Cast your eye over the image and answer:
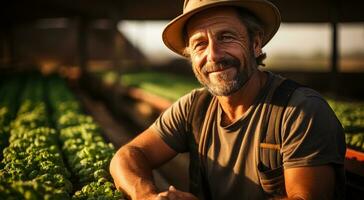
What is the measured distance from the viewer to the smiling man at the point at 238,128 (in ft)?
7.80

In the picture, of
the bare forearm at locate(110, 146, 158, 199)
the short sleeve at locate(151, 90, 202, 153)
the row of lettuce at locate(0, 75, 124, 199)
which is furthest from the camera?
the short sleeve at locate(151, 90, 202, 153)

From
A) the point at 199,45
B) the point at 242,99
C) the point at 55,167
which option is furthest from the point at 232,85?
the point at 55,167

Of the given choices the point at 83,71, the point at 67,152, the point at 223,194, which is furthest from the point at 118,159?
the point at 83,71

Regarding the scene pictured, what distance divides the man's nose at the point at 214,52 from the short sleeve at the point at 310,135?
57 cm

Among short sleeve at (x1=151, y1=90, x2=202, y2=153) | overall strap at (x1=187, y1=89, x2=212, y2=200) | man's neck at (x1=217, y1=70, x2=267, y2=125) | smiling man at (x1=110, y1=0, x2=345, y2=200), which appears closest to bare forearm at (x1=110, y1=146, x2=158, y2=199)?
smiling man at (x1=110, y1=0, x2=345, y2=200)

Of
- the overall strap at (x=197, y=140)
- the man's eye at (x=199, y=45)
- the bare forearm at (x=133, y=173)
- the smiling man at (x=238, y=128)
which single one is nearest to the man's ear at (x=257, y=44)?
the smiling man at (x=238, y=128)

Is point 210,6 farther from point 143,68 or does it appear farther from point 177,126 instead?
point 143,68

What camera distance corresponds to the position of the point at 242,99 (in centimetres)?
290

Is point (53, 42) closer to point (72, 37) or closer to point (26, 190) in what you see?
point (72, 37)

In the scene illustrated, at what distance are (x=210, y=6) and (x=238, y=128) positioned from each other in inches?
32.5

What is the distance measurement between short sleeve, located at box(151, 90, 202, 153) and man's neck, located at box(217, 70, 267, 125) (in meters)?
0.32

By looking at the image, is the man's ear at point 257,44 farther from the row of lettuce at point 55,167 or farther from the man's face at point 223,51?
the row of lettuce at point 55,167

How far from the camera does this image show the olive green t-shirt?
2.37 meters

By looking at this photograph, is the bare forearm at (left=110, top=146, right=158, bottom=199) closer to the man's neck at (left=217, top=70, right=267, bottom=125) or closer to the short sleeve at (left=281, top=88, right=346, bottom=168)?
the man's neck at (left=217, top=70, right=267, bottom=125)
